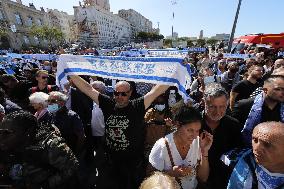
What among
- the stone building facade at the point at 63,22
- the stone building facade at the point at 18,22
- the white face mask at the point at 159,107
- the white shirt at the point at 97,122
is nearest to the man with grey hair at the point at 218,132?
the white face mask at the point at 159,107

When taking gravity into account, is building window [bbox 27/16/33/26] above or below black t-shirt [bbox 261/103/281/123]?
above

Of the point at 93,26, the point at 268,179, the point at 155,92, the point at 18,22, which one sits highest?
the point at 18,22

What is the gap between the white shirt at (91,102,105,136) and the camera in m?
4.29

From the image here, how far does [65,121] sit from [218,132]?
1.99 metres

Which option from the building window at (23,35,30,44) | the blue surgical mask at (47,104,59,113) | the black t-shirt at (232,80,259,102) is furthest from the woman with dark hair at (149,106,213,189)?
the building window at (23,35,30,44)

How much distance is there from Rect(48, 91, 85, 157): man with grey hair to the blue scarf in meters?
2.07

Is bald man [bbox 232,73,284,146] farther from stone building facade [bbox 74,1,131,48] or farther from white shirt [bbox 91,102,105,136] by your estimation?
stone building facade [bbox 74,1,131,48]

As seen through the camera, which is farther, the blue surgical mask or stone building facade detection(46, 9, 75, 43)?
stone building facade detection(46, 9, 75, 43)

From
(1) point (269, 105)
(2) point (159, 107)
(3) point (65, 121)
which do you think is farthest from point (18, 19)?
(1) point (269, 105)

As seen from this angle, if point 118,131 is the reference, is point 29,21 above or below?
above

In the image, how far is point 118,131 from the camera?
326cm

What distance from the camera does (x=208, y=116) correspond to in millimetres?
2762

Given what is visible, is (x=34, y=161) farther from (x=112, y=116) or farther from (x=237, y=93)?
(x=237, y=93)

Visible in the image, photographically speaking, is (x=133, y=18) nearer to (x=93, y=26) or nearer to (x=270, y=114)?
(x=93, y=26)
